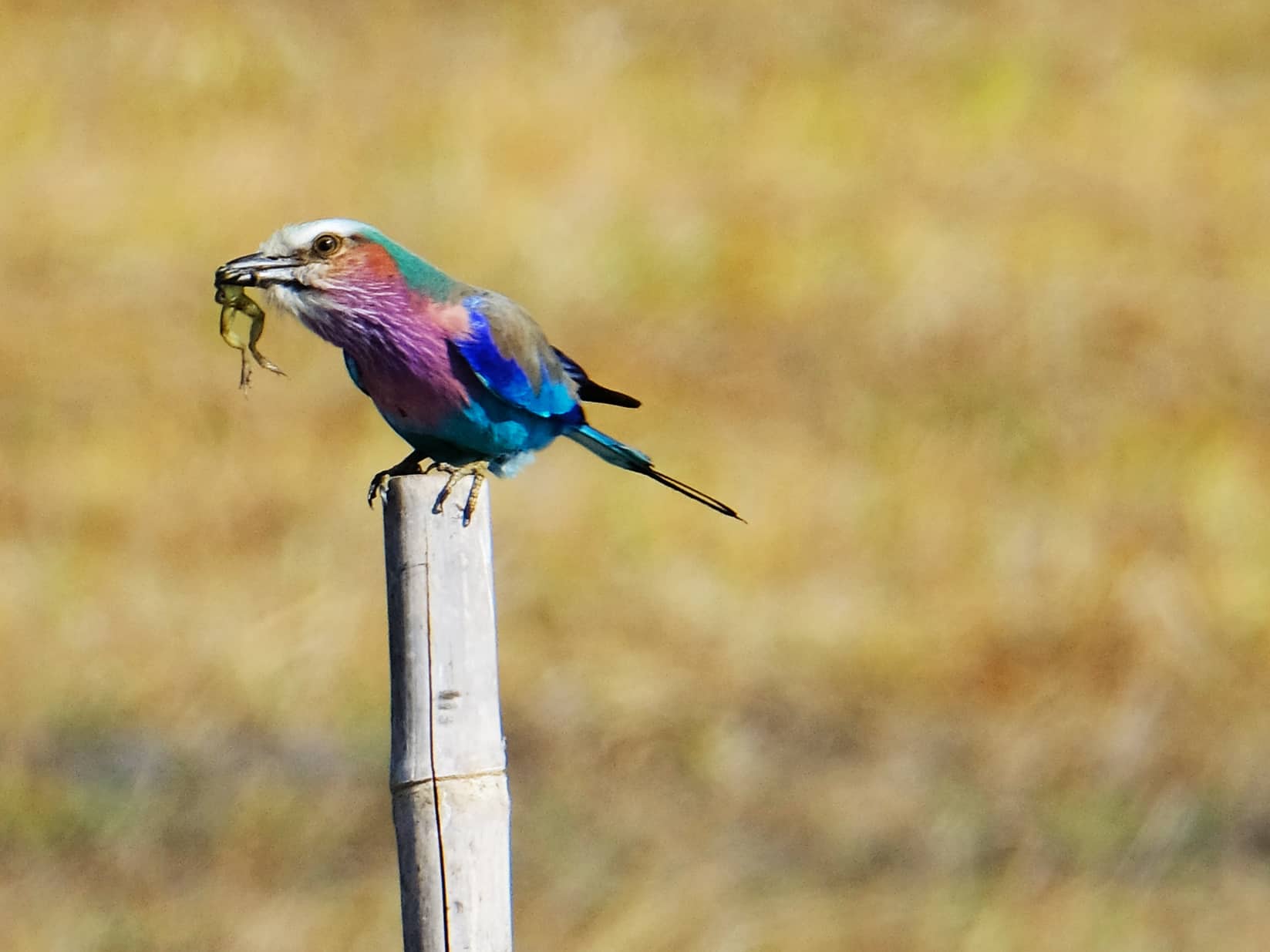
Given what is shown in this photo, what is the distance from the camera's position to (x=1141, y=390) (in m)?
14.9

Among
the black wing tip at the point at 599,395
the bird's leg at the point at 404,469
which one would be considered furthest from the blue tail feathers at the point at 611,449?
the bird's leg at the point at 404,469

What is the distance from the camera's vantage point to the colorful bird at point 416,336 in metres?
5.11

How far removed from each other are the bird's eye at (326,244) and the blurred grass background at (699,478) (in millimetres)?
4589

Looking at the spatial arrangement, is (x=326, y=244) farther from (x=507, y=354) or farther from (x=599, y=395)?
(x=599, y=395)

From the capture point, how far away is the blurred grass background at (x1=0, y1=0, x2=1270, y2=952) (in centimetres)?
1021

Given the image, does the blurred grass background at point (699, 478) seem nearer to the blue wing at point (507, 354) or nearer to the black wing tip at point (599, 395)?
the black wing tip at point (599, 395)

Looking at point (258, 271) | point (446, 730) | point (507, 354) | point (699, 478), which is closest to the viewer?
point (446, 730)

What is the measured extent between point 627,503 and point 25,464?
3.54 m

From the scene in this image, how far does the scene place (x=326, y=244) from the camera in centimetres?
513

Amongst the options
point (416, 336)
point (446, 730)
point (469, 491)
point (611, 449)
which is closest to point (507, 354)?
point (416, 336)

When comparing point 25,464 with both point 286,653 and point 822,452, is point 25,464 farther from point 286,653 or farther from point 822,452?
point 822,452

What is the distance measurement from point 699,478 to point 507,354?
8.30 m

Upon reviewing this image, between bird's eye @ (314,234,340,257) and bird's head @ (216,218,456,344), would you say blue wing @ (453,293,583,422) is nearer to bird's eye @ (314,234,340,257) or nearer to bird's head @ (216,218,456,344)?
bird's head @ (216,218,456,344)

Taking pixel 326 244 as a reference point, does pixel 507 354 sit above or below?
below
